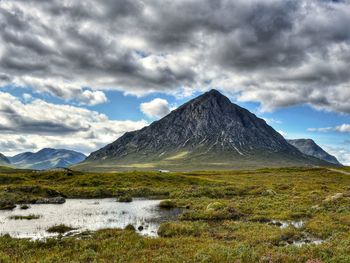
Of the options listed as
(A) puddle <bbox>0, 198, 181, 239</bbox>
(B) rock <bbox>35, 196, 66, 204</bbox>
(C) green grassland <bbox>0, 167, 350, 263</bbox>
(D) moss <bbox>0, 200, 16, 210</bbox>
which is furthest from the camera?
(B) rock <bbox>35, 196, 66, 204</bbox>

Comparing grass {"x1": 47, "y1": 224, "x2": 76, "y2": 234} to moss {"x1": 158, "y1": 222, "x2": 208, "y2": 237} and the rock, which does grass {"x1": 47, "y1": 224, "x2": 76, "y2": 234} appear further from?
the rock

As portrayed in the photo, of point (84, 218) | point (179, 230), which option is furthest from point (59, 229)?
point (179, 230)

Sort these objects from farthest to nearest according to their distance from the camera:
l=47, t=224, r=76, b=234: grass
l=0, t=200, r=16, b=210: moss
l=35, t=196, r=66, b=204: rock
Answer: l=35, t=196, r=66, b=204: rock < l=0, t=200, r=16, b=210: moss < l=47, t=224, r=76, b=234: grass

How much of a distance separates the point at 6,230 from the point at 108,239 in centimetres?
1462

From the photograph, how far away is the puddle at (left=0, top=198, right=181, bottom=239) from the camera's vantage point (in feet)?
121

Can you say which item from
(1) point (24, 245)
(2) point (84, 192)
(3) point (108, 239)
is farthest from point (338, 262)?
(2) point (84, 192)

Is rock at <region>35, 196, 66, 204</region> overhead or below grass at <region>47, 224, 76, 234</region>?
overhead

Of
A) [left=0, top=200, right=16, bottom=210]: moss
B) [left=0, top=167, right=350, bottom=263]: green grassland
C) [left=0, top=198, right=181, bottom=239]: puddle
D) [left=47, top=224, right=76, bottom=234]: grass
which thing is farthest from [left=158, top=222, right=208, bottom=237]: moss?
[left=0, top=200, right=16, bottom=210]: moss

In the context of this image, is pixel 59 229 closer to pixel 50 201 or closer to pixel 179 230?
pixel 179 230

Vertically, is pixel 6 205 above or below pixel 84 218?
above

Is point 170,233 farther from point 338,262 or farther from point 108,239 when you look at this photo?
point 338,262

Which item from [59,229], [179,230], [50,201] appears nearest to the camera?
[179,230]

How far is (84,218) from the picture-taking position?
45.7 m

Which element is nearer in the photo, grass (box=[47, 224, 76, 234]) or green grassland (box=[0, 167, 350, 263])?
green grassland (box=[0, 167, 350, 263])
